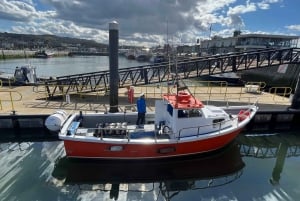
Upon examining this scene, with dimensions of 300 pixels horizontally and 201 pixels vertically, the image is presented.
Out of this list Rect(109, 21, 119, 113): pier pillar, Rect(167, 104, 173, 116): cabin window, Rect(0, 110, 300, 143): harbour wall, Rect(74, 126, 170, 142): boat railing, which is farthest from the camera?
Rect(109, 21, 119, 113): pier pillar

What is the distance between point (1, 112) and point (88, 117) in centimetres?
632

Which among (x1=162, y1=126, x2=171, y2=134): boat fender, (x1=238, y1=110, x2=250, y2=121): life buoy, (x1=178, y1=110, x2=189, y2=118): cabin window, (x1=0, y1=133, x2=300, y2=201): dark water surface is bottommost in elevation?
(x1=0, y1=133, x2=300, y2=201): dark water surface

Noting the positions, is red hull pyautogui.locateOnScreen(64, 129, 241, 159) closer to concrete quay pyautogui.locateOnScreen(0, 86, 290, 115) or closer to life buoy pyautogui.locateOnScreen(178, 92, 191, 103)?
life buoy pyautogui.locateOnScreen(178, 92, 191, 103)

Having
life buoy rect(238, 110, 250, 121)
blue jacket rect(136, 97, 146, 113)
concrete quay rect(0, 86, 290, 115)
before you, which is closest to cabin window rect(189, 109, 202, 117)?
blue jacket rect(136, 97, 146, 113)

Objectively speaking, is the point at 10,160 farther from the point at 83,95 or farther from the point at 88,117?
the point at 83,95

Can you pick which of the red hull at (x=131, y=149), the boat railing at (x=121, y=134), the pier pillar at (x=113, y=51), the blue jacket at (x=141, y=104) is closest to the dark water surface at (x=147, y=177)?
the red hull at (x=131, y=149)

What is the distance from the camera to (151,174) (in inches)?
424

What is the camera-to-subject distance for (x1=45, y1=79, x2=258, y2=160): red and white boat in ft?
35.6

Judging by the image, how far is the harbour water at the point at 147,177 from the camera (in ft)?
30.9

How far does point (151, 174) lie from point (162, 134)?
1.96 m

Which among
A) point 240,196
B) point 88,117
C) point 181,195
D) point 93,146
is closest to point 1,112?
point 88,117

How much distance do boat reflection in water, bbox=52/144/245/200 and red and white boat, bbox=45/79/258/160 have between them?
0.47m

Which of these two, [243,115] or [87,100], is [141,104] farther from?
[87,100]

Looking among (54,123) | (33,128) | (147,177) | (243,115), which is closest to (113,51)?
(54,123)
